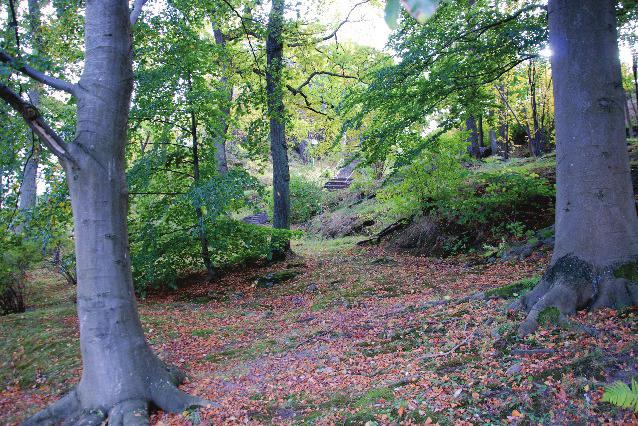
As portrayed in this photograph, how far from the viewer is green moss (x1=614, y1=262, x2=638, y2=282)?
386cm

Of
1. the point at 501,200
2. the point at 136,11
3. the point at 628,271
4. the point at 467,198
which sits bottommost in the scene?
the point at 628,271

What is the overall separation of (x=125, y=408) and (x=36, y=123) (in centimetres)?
265

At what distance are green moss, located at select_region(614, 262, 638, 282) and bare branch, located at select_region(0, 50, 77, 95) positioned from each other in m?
5.49

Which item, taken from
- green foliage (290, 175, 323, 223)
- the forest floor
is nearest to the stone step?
green foliage (290, 175, 323, 223)

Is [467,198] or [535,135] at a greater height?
[535,135]

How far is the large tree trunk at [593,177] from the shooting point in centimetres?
399

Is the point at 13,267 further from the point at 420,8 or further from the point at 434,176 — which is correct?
the point at 420,8

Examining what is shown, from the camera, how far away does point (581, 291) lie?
13.2ft

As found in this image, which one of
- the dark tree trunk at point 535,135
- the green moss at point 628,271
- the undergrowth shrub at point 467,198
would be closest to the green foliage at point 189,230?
the undergrowth shrub at point 467,198

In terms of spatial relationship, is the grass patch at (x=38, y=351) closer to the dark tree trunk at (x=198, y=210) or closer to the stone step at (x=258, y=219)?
the dark tree trunk at (x=198, y=210)

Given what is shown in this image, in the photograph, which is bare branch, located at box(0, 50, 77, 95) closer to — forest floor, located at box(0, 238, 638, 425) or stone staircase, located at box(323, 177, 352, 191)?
forest floor, located at box(0, 238, 638, 425)

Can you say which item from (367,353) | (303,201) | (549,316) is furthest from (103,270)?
(303,201)

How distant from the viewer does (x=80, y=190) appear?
12.8 ft

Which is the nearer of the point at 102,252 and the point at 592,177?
the point at 102,252
